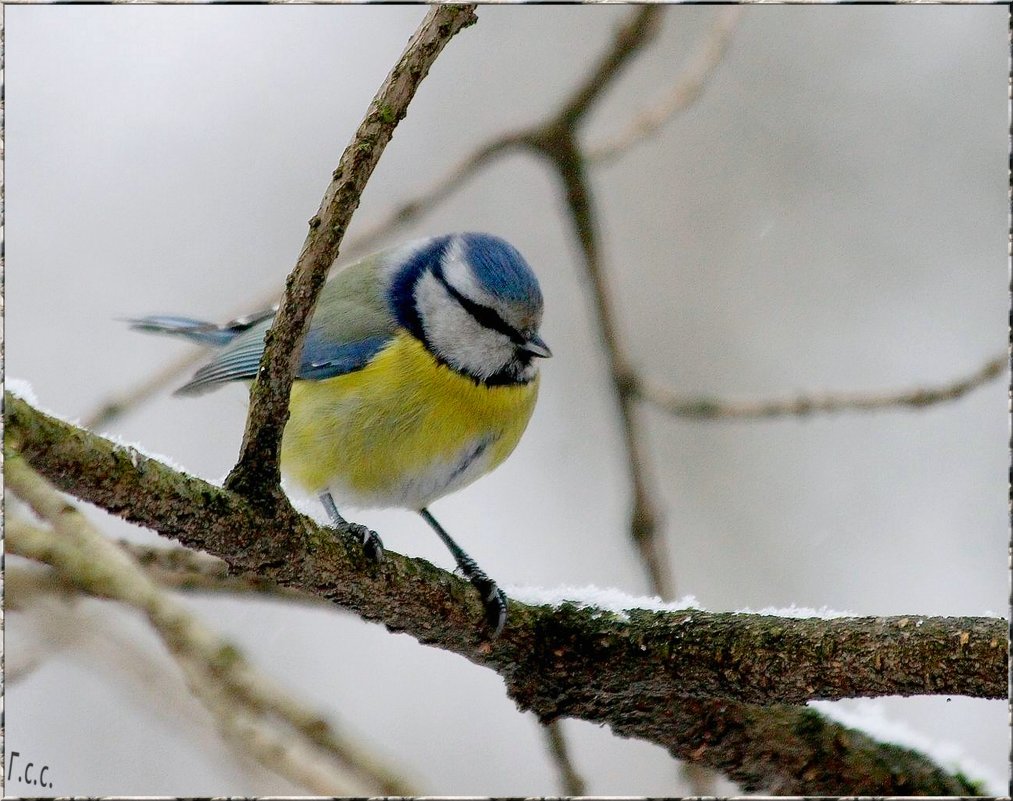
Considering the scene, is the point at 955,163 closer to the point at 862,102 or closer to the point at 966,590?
the point at 862,102

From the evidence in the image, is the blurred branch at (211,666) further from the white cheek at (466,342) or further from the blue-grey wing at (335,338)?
the white cheek at (466,342)

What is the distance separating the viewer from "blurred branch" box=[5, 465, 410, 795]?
4.05ft

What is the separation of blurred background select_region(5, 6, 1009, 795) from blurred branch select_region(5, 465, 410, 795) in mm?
75

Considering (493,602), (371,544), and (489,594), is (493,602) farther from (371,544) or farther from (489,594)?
(371,544)

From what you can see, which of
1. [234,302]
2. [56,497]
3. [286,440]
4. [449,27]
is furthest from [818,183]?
[56,497]

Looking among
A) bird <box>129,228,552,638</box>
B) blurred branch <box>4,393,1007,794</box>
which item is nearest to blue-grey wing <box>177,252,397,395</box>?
bird <box>129,228,552,638</box>

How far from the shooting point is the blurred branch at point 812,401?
149 centimetres

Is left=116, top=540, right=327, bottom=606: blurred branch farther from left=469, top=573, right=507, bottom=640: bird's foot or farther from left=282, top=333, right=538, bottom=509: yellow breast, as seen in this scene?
left=469, top=573, right=507, bottom=640: bird's foot

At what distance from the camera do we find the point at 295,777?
1.24 metres

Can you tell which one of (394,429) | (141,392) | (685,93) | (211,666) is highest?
(685,93)

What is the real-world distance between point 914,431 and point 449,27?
1.89 m

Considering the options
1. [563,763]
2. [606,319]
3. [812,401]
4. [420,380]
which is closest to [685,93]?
[606,319]

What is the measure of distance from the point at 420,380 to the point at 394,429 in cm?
8

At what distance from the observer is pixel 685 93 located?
1.80 metres
